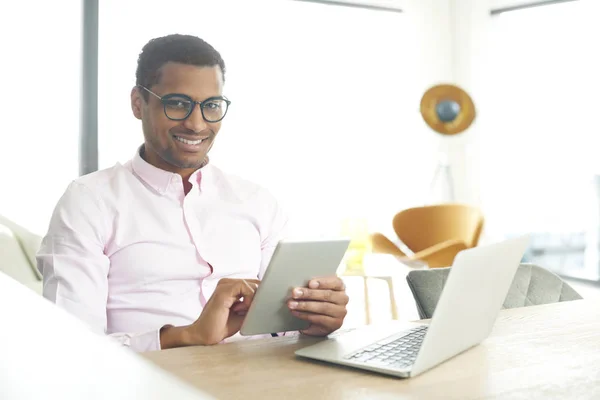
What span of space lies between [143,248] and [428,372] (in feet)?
2.77

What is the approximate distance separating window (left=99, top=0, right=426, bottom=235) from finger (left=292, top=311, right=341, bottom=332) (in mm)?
4265

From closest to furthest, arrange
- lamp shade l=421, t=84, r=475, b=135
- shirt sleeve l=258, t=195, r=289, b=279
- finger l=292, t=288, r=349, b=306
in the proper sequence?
1. finger l=292, t=288, r=349, b=306
2. shirt sleeve l=258, t=195, r=289, b=279
3. lamp shade l=421, t=84, r=475, b=135

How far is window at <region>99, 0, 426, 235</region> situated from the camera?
17.5 feet

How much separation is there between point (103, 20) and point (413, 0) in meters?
3.13

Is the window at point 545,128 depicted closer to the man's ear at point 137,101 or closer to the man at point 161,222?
the man at point 161,222

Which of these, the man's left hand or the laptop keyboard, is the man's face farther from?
the laptop keyboard

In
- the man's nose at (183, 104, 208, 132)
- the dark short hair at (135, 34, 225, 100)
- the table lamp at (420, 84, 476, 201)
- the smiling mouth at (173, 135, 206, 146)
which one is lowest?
the smiling mouth at (173, 135, 206, 146)

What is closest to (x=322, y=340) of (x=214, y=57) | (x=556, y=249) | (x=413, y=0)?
(x=214, y=57)

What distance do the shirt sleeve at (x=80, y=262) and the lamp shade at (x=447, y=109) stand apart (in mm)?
5161

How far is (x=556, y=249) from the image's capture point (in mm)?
6246

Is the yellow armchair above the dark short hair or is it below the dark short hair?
below

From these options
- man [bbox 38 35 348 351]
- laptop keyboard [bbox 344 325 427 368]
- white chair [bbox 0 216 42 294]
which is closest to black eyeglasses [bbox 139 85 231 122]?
man [bbox 38 35 348 351]

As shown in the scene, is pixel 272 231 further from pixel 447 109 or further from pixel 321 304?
pixel 447 109

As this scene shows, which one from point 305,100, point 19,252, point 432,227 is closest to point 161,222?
point 19,252
